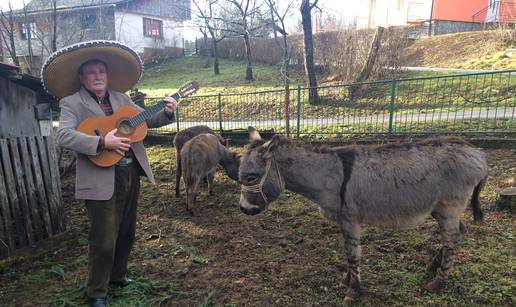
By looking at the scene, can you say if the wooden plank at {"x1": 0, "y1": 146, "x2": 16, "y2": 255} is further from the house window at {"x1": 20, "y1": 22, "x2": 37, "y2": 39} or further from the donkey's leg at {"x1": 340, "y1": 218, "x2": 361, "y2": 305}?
the house window at {"x1": 20, "y1": 22, "x2": 37, "y2": 39}

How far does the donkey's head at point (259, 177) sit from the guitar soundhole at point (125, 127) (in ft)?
4.05

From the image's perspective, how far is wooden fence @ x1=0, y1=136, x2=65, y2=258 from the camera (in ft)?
14.4

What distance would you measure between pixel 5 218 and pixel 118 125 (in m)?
2.42

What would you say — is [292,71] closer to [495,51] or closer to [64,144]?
[495,51]

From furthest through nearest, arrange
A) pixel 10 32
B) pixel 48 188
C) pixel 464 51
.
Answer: pixel 464 51 → pixel 10 32 → pixel 48 188

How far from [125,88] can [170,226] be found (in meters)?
2.60

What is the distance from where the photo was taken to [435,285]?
3.49 m

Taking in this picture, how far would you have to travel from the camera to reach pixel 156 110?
3.60 meters

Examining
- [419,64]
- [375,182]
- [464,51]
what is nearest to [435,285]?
[375,182]

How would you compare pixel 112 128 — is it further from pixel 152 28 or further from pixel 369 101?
pixel 152 28

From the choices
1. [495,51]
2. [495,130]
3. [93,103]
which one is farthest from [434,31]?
[93,103]

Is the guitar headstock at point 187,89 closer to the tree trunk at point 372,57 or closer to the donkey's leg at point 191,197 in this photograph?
the donkey's leg at point 191,197

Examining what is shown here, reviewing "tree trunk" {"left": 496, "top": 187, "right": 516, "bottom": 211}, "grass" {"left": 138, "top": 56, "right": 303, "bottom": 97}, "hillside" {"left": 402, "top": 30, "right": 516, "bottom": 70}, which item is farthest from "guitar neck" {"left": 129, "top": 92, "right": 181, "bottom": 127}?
"hillside" {"left": 402, "top": 30, "right": 516, "bottom": 70}

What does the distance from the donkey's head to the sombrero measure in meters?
1.65
